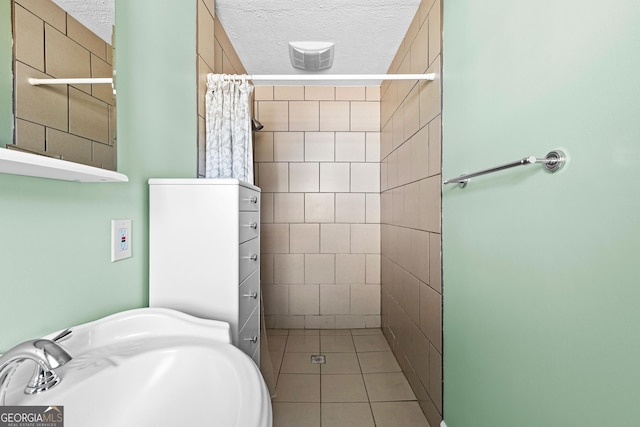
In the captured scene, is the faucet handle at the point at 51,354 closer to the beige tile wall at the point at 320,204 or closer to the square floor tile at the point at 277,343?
the square floor tile at the point at 277,343

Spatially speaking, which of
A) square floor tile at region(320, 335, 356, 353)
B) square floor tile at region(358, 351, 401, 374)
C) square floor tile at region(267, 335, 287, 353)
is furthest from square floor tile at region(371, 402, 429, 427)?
square floor tile at region(267, 335, 287, 353)

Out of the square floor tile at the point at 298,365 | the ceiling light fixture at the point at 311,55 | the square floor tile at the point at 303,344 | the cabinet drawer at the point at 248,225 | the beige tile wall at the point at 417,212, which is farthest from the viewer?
the square floor tile at the point at 303,344

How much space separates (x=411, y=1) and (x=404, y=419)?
237cm

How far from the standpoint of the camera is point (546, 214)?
72 cm

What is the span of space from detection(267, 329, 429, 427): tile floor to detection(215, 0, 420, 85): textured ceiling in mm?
2344

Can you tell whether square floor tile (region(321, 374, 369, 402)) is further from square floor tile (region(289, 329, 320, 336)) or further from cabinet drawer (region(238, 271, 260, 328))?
cabinet drawer (region(238, 271, 260, 328))

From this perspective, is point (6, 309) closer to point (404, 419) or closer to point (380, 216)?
point (404, 419)

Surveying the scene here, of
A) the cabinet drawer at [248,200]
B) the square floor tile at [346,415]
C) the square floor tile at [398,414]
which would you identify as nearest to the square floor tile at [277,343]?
the square floor tile at [346,415]

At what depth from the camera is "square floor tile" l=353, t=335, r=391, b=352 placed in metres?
2.27

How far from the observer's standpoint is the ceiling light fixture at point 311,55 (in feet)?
5.88

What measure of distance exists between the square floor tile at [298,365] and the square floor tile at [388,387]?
1.24 feet

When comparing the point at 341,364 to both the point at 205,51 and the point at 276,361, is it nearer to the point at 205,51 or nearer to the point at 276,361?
the point at 276,361

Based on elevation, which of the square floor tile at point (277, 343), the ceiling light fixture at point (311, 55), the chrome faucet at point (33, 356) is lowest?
the square floor tile at point (277, 343)

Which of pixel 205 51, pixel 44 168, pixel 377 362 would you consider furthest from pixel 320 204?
pixel 44 168
